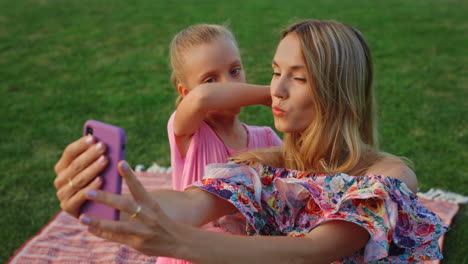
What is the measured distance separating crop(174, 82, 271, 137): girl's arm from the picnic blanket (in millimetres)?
1502

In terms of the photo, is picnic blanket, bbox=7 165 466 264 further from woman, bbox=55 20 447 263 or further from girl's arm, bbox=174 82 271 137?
woman, bbox=55 20 447 263

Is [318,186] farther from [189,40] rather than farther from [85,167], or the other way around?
[189,40]

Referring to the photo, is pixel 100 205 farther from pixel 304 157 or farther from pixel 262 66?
pixel 262 66

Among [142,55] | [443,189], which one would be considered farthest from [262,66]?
[443,189]

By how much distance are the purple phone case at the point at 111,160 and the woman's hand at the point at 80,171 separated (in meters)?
0.02

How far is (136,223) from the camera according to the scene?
1582mm

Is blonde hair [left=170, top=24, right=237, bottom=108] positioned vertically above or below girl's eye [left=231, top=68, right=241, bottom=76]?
above

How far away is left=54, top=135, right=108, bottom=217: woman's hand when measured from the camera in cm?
162

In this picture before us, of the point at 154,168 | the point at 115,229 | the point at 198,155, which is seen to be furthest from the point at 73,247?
the point at 115,229

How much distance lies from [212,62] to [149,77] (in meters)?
5.40

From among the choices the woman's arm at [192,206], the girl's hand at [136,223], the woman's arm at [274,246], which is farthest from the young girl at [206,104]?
the girl's hand at [136,223]

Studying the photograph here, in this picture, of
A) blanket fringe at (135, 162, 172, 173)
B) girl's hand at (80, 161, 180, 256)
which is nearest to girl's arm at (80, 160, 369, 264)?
girl's hand at (80, 161, 180, 256)

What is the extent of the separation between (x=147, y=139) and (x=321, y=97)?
395cm

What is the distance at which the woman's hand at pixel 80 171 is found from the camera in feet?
5.31
